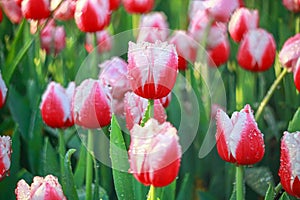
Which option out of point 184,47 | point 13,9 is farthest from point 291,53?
point 13,9

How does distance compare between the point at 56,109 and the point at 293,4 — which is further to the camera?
the point at 293,4

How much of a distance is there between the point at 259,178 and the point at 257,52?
303 mm

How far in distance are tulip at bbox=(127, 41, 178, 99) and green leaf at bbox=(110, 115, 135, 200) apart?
0.41 feet

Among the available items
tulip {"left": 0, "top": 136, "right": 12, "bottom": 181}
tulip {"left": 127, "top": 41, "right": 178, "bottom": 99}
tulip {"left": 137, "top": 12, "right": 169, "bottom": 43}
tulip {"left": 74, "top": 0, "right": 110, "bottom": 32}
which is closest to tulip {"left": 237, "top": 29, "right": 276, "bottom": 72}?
tulip {"left": 137, "top": 12, "right": 169, "bottom": 43}

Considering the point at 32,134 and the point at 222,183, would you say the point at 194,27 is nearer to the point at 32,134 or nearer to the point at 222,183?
the point at 222,183

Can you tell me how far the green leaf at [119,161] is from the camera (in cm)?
114

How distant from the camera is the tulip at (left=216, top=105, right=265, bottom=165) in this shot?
1051 mm

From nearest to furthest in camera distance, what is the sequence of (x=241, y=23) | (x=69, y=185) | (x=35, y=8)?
(x=69, y=185) < (x=35, y=8) < (x=241, y=23)

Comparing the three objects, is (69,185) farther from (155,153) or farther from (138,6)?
(138,6)

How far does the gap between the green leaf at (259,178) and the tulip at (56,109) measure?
0.54 meters

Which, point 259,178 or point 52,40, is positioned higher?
point 52,40

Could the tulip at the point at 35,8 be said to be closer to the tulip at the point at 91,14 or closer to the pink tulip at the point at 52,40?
the tulip at the point at 91,14

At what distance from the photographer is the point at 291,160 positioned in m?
1.02

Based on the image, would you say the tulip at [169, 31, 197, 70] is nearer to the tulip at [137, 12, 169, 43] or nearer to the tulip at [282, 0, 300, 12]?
the tulip at [137, 12, 169, 43]
